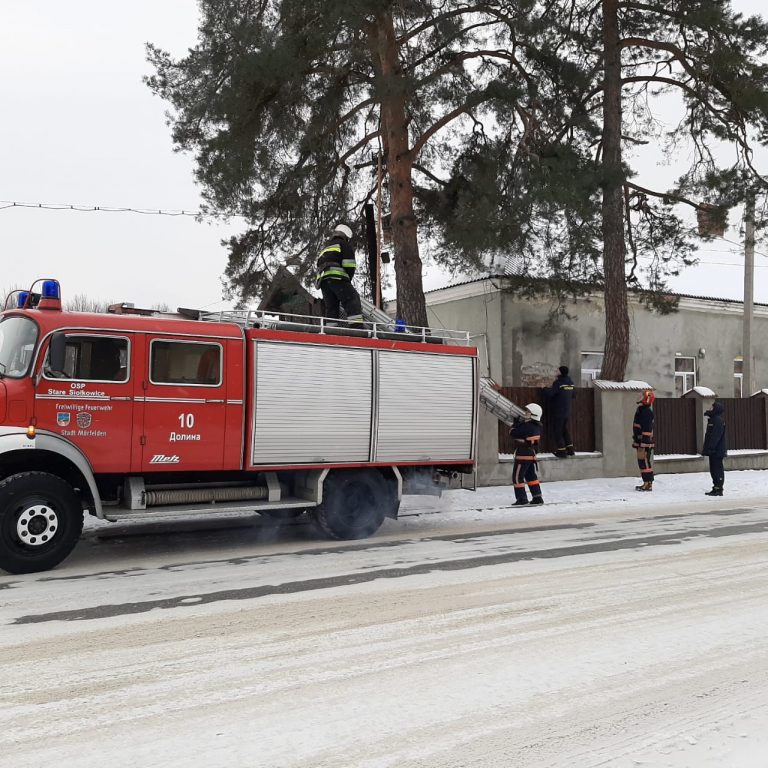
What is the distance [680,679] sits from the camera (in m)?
4.59

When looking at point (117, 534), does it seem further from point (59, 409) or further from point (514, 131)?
point (514, 131)

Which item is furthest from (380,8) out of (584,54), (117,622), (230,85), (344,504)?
(117,622)

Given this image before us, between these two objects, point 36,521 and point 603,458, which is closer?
point 36,521

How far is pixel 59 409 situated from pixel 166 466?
1.27m

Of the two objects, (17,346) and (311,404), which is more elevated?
Result: (17,346)

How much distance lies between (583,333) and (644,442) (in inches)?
379

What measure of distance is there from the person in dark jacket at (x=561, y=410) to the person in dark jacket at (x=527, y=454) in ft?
12.2

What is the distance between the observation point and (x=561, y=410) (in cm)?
1727

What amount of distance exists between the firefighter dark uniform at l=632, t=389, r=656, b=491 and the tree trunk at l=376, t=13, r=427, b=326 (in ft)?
16.1

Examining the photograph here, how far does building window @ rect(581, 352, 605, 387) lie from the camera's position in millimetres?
25514

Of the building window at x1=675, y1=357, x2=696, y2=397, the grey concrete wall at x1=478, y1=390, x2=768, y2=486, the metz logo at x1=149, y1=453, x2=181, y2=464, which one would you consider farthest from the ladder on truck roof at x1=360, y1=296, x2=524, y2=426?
the building window at x1=675, y1=357, x2=696, y2=397

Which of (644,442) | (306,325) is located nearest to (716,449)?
(644,442)

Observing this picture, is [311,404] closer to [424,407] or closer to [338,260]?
[424,407]

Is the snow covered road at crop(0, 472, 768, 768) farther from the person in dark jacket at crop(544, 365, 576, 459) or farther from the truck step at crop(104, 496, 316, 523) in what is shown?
the person in dark jacket at crop(544, 365, 576, 459)
